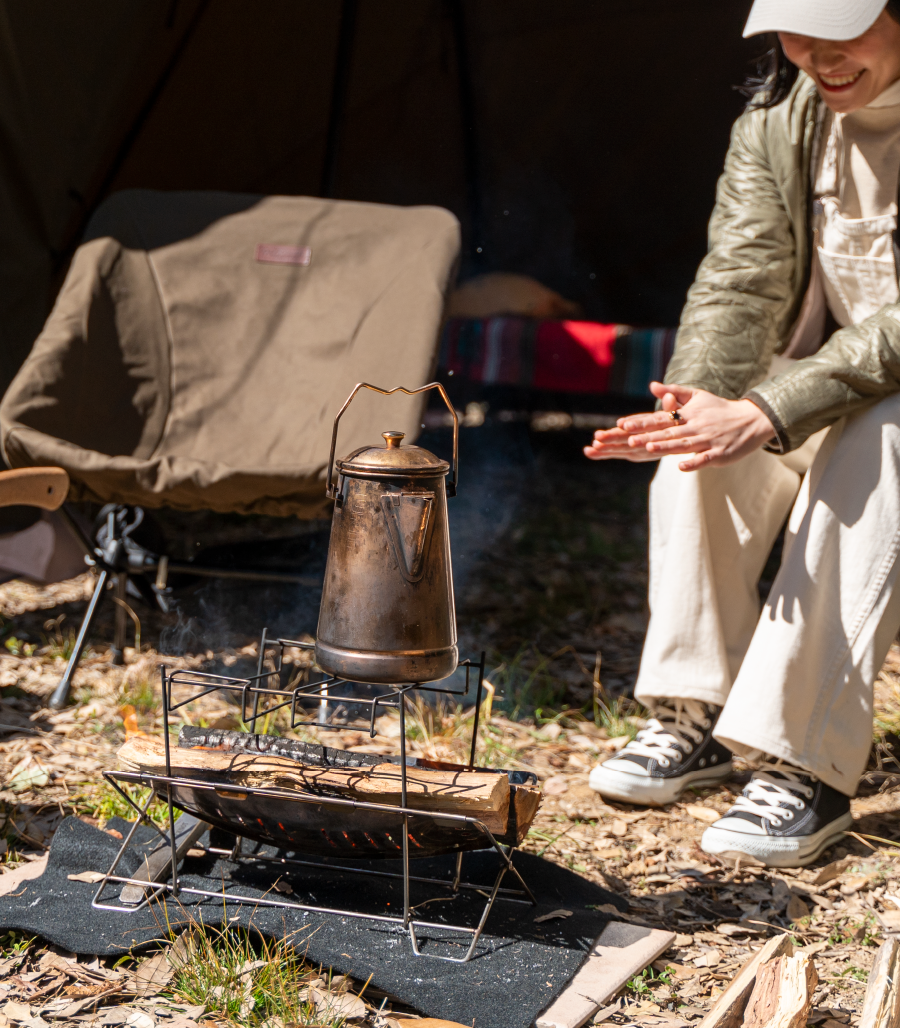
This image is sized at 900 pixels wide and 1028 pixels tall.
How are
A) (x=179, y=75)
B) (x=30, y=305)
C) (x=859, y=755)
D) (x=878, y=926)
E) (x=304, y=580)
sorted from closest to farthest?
(x=878, y=926)
(x=859, y=755)
(x=304, y=580)
(x=30, y=305)
(x=179, y=75)

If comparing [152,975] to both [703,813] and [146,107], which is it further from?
[146,107]

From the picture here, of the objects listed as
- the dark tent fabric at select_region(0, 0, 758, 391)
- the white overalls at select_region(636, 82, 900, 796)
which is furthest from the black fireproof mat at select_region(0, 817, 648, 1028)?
the dark tent fabric at select_region(0, 0, 758, 391)

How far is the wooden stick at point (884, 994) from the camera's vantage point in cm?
146

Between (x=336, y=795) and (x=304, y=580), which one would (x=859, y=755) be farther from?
(x=304, y=580)

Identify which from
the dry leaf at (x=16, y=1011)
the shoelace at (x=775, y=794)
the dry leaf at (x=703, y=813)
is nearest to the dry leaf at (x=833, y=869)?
the shoelace at (x=775, y=794)

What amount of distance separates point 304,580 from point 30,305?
5.03ft

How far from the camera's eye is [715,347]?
A: 8.02 feet

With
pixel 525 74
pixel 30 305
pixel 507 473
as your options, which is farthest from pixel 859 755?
pixel 525 74

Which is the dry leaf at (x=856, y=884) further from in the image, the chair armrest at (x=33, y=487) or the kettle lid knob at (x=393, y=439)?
the chair armrest at (x=33, y=487)

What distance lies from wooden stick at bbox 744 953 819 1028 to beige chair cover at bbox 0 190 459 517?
66.5 inches

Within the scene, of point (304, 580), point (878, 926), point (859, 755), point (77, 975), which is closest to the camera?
point (77, 975)

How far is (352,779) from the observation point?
5.74 ft

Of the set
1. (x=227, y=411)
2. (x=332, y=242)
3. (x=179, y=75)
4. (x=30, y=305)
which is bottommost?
(x=227, y=411)

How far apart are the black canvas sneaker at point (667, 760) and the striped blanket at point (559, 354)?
1.92m
